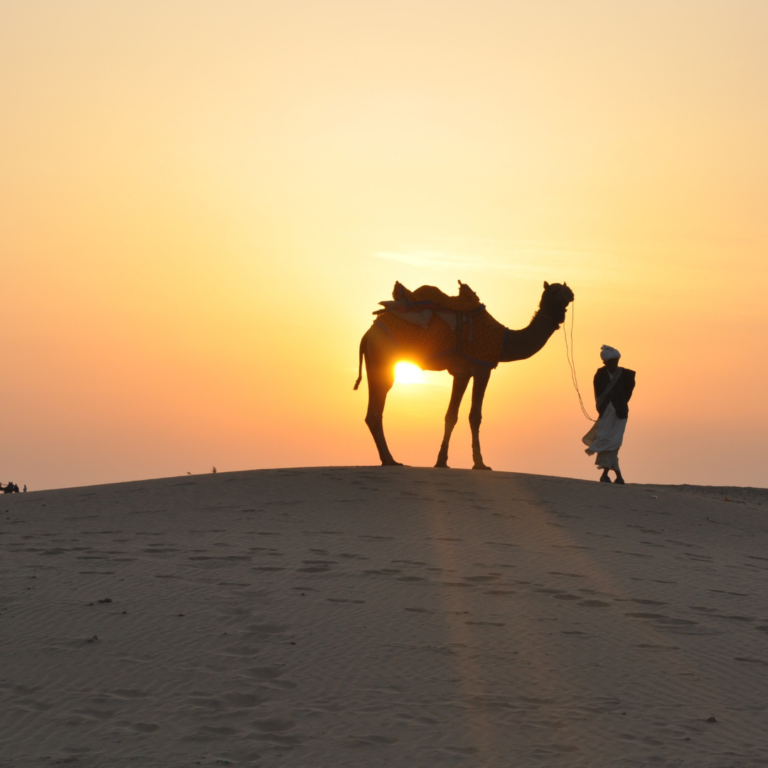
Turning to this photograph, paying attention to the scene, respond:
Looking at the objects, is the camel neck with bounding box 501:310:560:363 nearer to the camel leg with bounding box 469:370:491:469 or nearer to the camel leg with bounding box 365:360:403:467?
the camel leg with bounding box 469:370:491:469

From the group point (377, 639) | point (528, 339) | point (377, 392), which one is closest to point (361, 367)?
point (377, 392)

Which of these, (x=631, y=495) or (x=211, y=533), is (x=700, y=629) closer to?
(x=211, y=533)

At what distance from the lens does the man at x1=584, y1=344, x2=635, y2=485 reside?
57.6ft

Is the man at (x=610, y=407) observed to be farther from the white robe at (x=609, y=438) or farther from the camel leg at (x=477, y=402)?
the camel leg at (x=477, y=402)

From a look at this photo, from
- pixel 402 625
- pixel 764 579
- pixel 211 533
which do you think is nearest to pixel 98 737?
pixel 402 625

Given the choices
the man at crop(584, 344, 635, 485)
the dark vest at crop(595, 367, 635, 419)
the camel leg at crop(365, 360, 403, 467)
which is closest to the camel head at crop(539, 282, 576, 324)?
the man at crop(584, 344, 635, 485)

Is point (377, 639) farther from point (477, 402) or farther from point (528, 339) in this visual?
point (528, 339)

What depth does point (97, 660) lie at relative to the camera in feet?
24.5

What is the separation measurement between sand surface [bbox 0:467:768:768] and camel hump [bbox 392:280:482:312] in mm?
4091

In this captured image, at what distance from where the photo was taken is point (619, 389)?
57.7ft

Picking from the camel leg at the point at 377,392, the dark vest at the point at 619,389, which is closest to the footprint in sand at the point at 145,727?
the camel leg at the point at 377,392

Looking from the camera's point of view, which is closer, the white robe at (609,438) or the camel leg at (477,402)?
the camel leg at (477,402)

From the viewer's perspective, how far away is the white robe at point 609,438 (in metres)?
17.6

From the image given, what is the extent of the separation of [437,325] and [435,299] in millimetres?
A: 459
